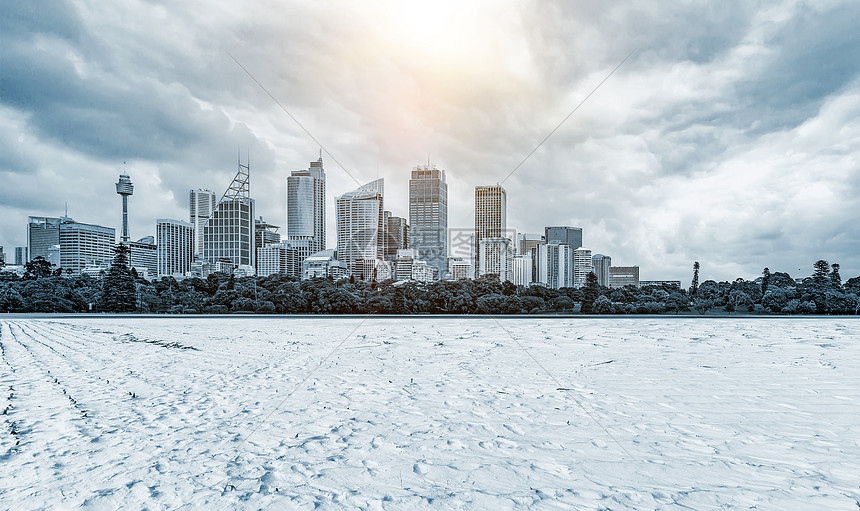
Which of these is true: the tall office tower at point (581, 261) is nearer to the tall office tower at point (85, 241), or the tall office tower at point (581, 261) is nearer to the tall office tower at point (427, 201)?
the tall office tower at point (427, 201)

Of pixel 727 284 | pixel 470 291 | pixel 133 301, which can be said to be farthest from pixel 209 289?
pixel 727 284

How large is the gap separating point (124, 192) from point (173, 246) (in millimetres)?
31788

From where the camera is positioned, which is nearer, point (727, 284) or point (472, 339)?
point (472, 339)

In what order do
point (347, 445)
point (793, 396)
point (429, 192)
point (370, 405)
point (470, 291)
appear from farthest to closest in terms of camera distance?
1. point (429, 192)
2. point (470, 291)
3. point (793, 396)
4. point (370, 405)
5. point (347, 445)

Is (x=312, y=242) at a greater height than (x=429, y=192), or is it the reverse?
(x=429, y=192)

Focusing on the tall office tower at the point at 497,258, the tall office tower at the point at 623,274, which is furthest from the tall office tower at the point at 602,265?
the tall office tower at the point at 497,258

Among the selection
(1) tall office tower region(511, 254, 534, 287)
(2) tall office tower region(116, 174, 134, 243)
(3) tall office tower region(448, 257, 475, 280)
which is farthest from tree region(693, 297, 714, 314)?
(2) tall office tower region(116, 174, 134, 243)

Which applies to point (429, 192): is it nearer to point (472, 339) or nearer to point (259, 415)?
point (472, 339)

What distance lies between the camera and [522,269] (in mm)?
44938

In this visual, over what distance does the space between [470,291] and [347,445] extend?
23355 mm

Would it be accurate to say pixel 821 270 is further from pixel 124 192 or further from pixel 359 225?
pixel 124 192

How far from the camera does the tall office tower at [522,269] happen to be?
144 ft

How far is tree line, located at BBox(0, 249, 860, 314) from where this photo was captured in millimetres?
24984

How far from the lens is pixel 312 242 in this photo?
12238cm
